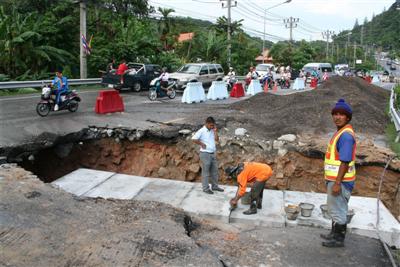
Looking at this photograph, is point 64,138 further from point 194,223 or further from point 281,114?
point 281,114

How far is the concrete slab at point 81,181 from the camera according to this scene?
7898 mm

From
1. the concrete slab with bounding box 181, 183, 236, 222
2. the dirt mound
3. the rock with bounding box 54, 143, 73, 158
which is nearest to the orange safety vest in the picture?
the concrete slab with bounding box 181, 183, 236, 222

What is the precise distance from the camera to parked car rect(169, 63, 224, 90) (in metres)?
22.8

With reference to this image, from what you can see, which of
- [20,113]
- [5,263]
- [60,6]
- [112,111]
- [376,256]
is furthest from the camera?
[60,6]

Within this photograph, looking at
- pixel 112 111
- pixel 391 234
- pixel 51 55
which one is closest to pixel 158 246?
pixel 391 234

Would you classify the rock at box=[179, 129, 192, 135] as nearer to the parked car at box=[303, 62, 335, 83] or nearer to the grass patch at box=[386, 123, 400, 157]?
the grass patch at box=[386, 123, 400, 157]

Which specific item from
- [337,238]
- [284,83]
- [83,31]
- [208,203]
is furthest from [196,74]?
[337,238]

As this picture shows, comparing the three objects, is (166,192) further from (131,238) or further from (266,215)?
(131,238)

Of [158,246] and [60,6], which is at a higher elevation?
[60,6]

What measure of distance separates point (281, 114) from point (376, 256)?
29.2 ft

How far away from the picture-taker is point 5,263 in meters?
3.93

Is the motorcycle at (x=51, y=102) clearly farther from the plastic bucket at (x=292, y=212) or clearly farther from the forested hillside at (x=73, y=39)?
the plastic bucket at (x=292, y=212)

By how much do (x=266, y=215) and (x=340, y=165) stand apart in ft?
7.25

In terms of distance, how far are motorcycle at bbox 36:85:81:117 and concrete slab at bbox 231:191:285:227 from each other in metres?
8.11
